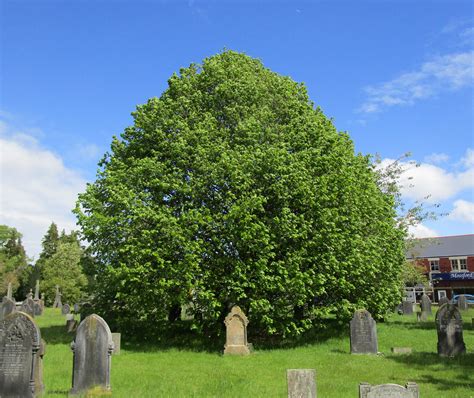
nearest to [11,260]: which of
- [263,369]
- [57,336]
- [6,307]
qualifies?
[6,307]

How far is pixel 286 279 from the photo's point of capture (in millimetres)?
16562

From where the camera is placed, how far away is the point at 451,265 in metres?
60.7

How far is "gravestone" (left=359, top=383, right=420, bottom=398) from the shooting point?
714 cm

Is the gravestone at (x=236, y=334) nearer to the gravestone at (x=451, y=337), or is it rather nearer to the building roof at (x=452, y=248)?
the gravestone at (x=451, y=337)

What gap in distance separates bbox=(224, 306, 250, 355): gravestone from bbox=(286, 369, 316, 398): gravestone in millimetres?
8684

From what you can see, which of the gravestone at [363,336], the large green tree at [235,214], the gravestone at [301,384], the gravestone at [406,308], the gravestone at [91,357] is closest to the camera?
the gravestone at [301,384]

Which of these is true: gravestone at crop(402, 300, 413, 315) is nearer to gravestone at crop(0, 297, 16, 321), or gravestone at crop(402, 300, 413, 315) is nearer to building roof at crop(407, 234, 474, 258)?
building roof at crop(407, 234, 474, 258)

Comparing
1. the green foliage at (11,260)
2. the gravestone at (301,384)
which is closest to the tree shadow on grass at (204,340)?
the gravestone at (301,384)

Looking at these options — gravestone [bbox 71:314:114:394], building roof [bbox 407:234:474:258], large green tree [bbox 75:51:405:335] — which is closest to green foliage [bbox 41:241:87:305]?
large green tree [bbox 75:51:405:335]

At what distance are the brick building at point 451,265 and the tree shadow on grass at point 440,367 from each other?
4693 centimetres

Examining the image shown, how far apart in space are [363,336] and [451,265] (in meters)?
51.9

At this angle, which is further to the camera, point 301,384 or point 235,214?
point 235,214

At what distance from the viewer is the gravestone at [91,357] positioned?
1003 cm

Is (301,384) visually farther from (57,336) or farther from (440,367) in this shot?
(57,336)
